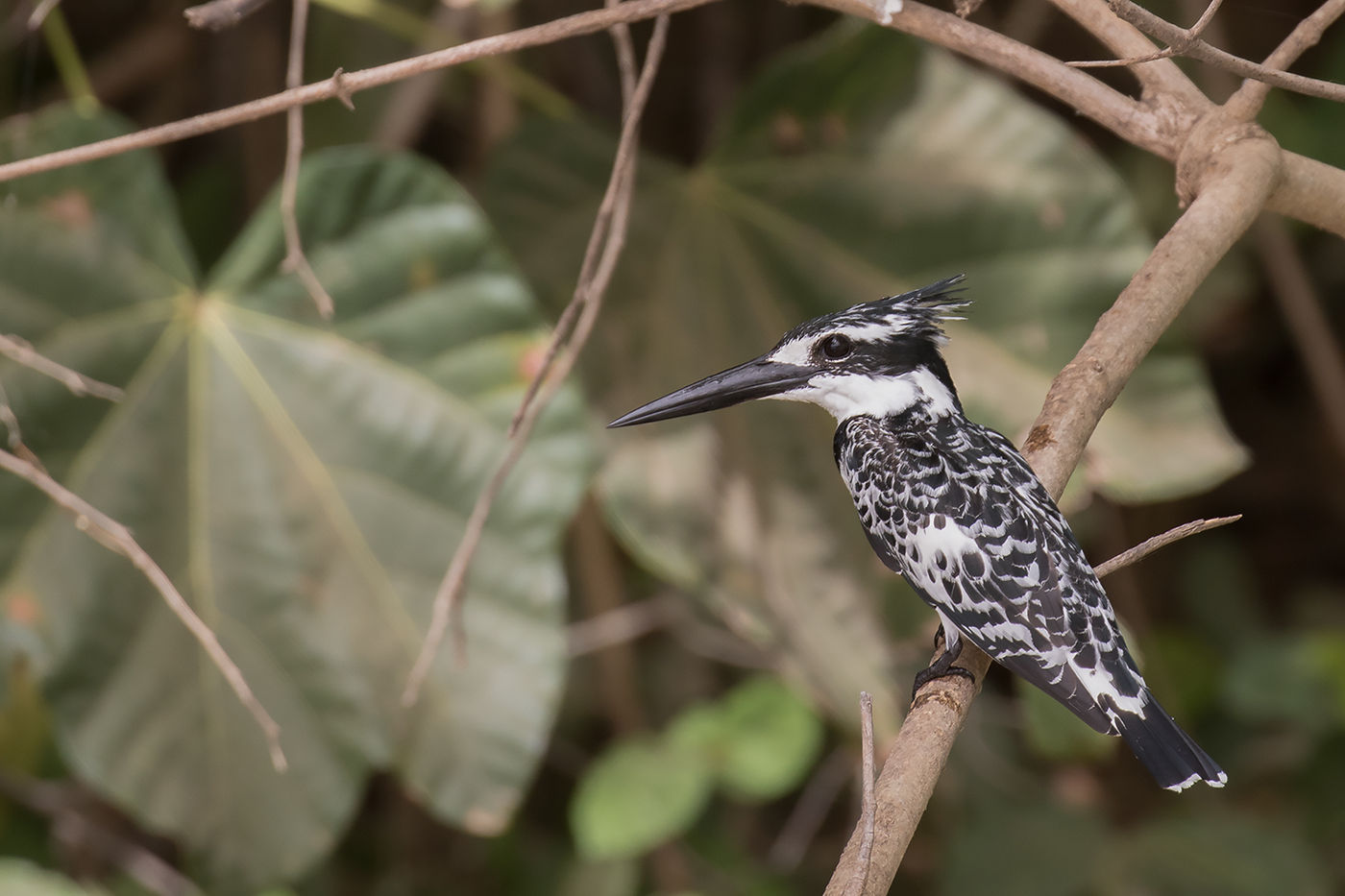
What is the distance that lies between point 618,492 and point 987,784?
1160mm

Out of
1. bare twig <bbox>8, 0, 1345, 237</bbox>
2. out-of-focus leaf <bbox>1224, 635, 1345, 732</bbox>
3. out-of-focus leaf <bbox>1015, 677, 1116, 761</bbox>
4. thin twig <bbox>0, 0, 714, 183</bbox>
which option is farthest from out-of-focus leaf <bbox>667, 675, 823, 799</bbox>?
thin twig <bbox>0, 0, 714, 183</bbox>

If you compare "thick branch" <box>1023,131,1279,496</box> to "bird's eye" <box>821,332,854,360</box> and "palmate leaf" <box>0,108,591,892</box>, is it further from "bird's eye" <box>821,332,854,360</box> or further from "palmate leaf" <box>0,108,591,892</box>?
"palmate leaf" <box>0,108,591,892</box>

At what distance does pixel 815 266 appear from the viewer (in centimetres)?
189

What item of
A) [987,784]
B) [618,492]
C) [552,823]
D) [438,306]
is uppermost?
[438,306]

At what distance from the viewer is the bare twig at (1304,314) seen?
96.5 inches

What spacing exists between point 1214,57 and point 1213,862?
1.80 meters

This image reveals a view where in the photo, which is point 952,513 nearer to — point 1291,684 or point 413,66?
point 413,66

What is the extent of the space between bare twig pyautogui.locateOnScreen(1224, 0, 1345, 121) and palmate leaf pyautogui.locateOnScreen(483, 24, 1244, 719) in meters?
0.68

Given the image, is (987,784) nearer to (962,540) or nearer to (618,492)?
(618,492)

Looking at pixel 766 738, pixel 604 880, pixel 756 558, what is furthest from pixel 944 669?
pixel 604 880

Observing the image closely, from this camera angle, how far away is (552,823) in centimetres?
282

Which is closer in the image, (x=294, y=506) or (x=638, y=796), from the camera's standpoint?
(x=294, y=506)

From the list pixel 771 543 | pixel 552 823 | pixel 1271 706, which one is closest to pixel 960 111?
pixel 771 543

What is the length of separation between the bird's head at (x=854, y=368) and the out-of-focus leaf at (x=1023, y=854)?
1333mm
